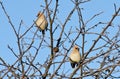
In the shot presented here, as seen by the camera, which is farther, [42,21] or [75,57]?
[75,57]

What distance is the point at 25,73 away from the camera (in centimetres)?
362

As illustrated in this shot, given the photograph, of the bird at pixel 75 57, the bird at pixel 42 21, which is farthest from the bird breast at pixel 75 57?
the bird at pixel 42 21

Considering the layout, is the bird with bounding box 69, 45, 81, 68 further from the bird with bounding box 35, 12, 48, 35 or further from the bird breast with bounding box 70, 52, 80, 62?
the bird with bounding box 35, 12, 48, 35

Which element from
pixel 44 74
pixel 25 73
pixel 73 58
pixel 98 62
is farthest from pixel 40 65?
pixel 73 58

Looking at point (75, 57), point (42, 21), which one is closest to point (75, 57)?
point (75, 57)

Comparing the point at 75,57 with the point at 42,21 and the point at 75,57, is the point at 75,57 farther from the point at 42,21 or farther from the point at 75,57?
the point at 42,21

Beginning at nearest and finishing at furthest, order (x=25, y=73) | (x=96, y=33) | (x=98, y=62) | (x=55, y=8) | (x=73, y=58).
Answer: (x=25, y=73) < (x=96, y=33) < (x=55, y=8) < (x=98, y=62) < (x=73, y=58)

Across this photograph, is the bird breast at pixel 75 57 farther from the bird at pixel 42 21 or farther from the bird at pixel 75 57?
the bird at pixel 42 21

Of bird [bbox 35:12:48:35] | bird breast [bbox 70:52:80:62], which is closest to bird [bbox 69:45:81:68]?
bird breast [bbox 70:52:80:62]

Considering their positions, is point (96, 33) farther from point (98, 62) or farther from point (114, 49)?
point (98, 62)

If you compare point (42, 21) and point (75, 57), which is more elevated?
point (42, 21)

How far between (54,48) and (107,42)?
569 millimetres

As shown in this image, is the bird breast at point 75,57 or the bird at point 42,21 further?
the bird breast at point 75,57

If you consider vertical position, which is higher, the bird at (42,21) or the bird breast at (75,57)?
the bird at (42,21)
